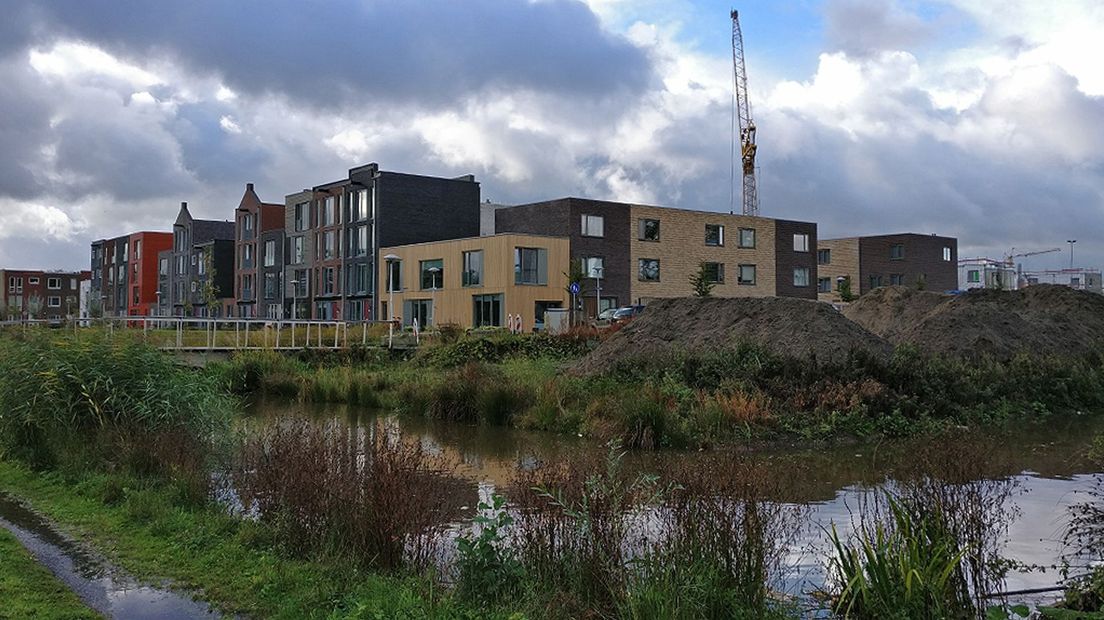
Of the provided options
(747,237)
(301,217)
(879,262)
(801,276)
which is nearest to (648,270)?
(747,237)

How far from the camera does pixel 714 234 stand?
66.6 meters

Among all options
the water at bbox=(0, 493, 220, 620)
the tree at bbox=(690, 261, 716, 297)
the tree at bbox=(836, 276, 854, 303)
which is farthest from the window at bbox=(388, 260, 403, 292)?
the water at bbox=(0, 493, 220, 620)

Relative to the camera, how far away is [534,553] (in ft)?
20.7

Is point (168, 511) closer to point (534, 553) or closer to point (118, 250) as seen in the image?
point (534, 553)

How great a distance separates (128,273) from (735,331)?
103 m

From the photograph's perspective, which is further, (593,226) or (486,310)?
(593,226)

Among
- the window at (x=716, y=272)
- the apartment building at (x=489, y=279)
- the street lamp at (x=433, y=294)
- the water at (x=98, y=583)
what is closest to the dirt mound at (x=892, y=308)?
the apartment building at (x=489, y=279)

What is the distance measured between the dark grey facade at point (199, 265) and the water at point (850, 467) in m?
68.9

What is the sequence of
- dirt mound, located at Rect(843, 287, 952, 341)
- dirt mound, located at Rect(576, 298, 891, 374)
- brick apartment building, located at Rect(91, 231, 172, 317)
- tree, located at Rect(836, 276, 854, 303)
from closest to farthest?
dirt mound, located at Rect(576, 298, 891, 374) → dirt mound, located at Rect(843, 287, 952, 341) → tree, located at Rect(836, 276, 854, 303) → brick apartment building, located at Rect(91, 231, 172, 317)

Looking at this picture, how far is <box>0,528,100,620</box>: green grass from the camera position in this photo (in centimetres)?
597

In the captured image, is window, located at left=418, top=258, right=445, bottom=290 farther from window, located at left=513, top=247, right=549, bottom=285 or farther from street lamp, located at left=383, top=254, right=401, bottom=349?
window, located at left=513, top=247, right=549, bottom=285

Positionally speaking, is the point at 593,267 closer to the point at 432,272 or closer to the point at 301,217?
the point at 432,272

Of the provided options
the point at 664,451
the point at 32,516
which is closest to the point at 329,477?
the point at 32,516

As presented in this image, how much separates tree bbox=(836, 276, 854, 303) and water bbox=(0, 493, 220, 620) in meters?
70.6
